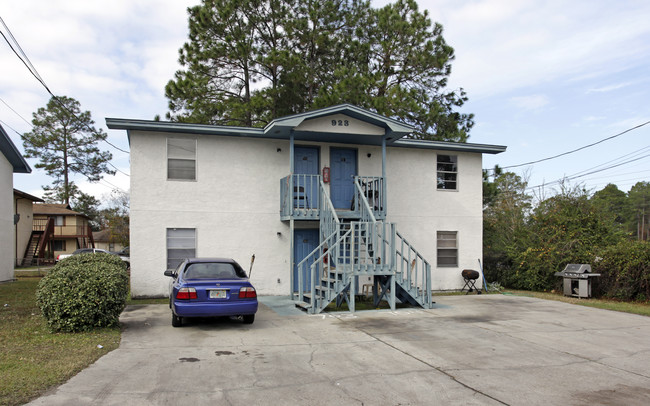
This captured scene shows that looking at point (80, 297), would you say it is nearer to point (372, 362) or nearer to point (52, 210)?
point (372, 362)

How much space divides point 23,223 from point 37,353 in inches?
1151

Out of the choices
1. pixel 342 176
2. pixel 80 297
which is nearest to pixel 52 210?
pixel 342 176

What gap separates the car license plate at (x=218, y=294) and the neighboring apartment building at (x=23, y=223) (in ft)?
78.7

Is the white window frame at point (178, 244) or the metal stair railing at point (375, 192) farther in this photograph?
the metal stair railing at point (375, 192)

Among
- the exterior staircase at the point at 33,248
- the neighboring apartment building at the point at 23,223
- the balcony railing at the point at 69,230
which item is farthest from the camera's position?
the balcony railing at the point at 69,230

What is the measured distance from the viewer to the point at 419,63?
22.6m

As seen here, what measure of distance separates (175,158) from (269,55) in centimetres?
928

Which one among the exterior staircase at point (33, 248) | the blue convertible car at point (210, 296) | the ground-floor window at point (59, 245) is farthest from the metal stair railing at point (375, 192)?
the ground-floor window at point (59, 245)

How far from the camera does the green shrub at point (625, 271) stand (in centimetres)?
1347

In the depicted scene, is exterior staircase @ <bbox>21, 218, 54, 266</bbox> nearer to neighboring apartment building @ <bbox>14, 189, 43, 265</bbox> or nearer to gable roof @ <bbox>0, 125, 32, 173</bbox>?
neighboring apartment building @ <bbox>14, 189, 43, 265</bbox>

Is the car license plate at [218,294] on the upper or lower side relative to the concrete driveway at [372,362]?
upper

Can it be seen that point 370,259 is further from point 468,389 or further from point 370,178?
point 468,389

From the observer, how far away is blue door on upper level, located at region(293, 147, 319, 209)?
45.6ft

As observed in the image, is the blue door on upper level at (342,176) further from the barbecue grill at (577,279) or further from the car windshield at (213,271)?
the barbecue grill at (577,279)
